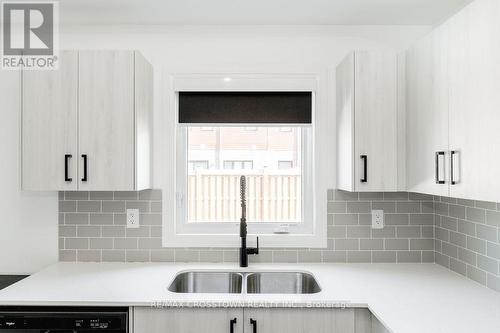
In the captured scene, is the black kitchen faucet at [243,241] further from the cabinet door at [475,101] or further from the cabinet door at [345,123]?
the cabinet door at [475,101]

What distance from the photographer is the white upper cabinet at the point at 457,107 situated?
1.50 meters

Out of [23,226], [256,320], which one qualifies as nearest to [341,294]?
[256,320]

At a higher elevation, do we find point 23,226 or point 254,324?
point 23,226

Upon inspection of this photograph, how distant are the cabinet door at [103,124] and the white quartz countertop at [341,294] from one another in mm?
524

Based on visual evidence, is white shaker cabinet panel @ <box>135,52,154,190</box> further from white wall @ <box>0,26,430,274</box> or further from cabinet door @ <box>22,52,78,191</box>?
cabinet door @ <box>22,52,78,191</box>

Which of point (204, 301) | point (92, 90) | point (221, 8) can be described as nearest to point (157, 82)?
point (92, 90)

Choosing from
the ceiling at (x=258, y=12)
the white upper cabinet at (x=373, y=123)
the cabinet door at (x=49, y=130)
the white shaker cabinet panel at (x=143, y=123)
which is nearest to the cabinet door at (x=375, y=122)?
the white upper cabinet at (x=373, y=123)

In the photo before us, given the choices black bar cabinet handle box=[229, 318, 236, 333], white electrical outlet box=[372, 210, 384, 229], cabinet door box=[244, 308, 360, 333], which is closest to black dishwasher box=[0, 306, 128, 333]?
black bar cabinet handle box=[229, 318, 236, 333]

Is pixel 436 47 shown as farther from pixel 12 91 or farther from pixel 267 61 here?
pixel 12 91

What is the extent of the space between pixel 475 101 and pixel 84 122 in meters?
1.94

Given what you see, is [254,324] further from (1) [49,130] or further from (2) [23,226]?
(2) [23,226]

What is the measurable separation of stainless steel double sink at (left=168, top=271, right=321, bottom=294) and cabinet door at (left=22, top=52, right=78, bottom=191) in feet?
2.99

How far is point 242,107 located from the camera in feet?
8.50

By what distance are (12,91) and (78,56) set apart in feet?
2.16
